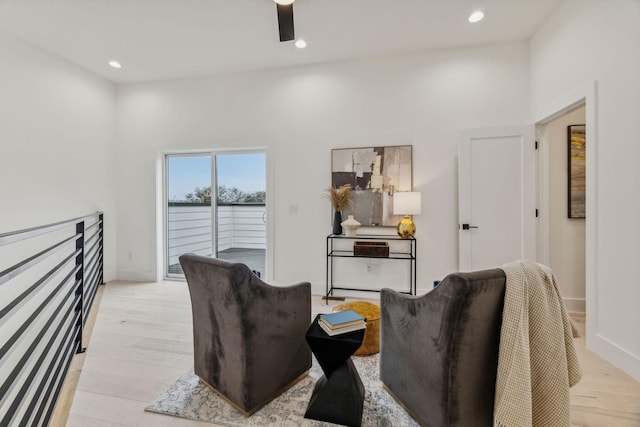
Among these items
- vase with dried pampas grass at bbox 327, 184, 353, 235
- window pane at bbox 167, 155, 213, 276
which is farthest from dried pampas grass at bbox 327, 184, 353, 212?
window pane at bbox 167, 155, 213, 276

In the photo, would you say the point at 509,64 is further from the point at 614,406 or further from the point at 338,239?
the point at 614,406

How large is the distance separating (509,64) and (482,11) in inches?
33.9

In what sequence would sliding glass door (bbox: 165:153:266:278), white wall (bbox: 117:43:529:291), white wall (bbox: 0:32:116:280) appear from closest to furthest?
1. white wall (bbox: 0:32:116:280)
2. white wall (bbox: 117:43:529:291)
3. sliding glass door (bbox: 165:153:266:278)

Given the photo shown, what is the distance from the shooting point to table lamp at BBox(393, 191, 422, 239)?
329 cm

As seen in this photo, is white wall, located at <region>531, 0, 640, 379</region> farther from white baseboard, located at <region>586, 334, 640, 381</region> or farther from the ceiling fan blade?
the ceiling fan blade

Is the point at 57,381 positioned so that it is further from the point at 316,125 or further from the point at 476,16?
the point at 476,16

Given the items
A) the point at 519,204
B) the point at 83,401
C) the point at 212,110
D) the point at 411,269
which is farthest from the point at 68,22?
the point at 519,204

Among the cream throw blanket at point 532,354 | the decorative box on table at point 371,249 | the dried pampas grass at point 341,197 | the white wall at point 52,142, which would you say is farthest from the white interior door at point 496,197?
the white wall at point 52,142

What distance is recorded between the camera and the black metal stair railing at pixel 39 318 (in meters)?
1.39

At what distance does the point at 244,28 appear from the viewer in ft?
10.0

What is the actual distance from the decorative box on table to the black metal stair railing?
2.69 metres

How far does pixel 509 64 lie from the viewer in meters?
3.33

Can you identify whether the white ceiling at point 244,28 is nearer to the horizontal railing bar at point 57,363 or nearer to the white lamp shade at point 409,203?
the white lamp shade at point 409,203

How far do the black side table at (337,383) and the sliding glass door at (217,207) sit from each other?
2697 mm
